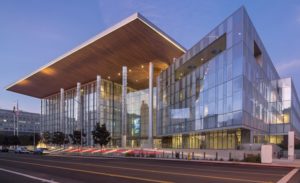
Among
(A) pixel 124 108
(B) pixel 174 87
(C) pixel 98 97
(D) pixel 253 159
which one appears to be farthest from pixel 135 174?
(C) pixel 98 97

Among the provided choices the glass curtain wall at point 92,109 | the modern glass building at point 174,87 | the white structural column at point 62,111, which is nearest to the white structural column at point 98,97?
the modern glass building at point 174,87

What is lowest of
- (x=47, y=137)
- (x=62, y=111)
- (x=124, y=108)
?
(x=47, y=137)

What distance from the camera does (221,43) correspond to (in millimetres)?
47156

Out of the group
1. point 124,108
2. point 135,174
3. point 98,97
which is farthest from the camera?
point 98,97

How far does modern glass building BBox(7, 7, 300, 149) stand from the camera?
43406 mm

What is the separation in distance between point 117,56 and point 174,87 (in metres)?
12.6

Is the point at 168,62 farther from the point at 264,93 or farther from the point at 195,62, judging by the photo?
the point at 264,93

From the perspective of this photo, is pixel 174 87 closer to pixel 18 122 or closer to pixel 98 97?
pixel 98 97

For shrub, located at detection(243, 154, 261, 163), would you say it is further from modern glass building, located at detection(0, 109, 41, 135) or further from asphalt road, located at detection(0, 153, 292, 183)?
modern glass building, located at detection(0, 109, 41, 135)

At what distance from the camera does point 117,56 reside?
6806 cm

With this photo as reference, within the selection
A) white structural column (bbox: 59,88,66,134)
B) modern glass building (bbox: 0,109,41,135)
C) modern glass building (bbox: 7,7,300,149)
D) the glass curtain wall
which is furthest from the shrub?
modern glass building (bbox: 0,109,41,135)

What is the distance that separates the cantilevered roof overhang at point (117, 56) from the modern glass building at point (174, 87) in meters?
0.15

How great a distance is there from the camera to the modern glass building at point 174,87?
43.4 m

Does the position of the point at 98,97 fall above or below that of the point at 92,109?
above
